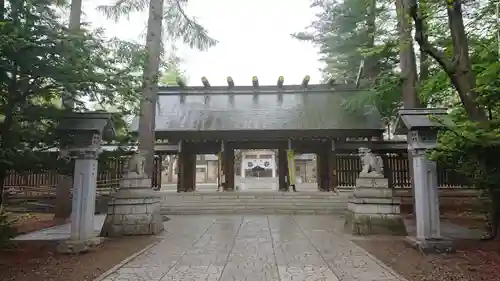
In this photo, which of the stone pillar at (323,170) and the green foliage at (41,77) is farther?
the stone pillar at (323,170)

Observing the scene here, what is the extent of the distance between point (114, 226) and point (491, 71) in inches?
327

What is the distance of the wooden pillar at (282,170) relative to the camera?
57.0ft

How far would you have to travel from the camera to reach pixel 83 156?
21.1 ft

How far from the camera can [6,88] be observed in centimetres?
580

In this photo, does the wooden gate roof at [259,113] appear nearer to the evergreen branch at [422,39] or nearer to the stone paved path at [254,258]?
the stone paved path at [254,258]

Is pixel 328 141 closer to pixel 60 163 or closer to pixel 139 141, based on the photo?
pixel 139 141

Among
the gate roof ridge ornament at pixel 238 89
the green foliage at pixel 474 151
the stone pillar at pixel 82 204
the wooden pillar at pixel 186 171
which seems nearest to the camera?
the green foliage at pixel 474 151

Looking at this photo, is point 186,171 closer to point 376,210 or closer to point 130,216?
point 130,216

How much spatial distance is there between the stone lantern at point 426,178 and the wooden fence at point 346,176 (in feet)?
28.4

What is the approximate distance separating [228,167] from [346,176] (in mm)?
5955

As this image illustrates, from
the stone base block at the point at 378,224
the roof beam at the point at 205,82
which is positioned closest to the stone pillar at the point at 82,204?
the stone base block at the point at 378,224

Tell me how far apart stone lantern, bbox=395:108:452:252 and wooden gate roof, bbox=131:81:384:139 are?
966cm

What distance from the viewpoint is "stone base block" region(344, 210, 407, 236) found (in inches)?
307

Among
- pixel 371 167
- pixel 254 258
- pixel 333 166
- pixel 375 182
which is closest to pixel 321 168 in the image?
pixel 333 166
